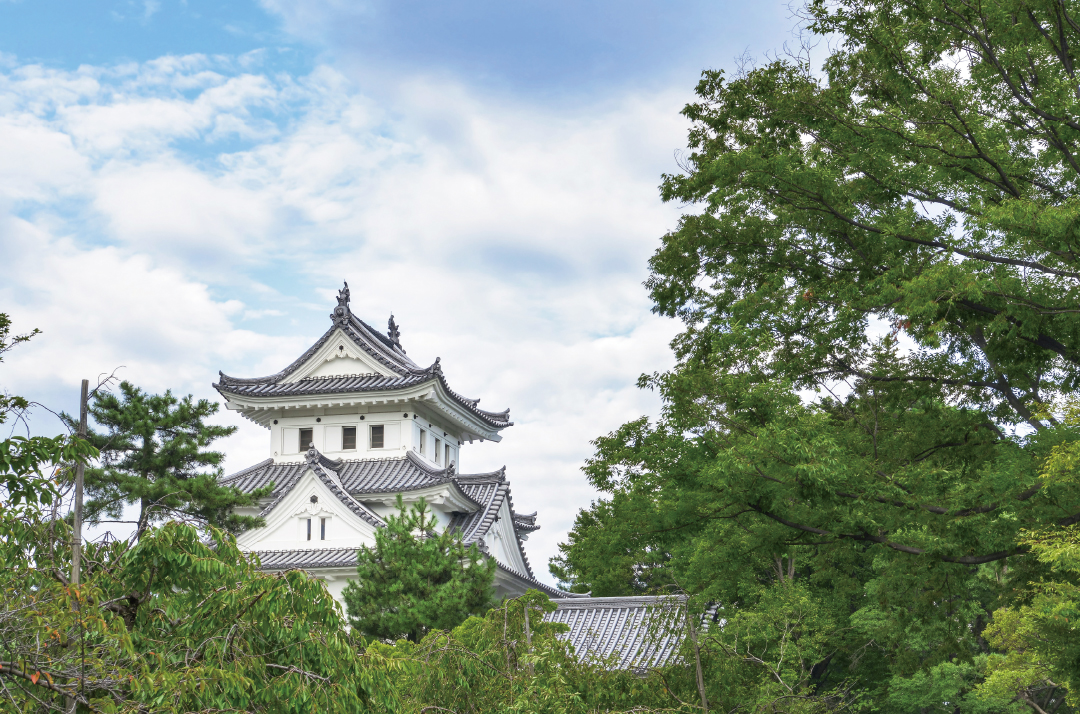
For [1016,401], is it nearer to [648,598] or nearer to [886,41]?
[886,41]

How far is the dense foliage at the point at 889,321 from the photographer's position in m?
9.14

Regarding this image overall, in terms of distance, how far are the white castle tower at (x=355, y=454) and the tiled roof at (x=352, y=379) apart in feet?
0.13

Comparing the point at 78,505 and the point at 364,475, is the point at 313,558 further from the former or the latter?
the point at 78,505

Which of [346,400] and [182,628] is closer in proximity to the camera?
[182,628]

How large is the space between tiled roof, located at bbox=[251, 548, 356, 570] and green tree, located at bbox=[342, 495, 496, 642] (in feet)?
19.9

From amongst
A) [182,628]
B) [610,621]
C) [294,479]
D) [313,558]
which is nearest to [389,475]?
[294,479]

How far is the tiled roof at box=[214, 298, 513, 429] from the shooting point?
2933cm

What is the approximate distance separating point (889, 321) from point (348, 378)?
22.4 meters

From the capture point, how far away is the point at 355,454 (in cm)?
3022

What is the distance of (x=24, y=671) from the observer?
4.15m

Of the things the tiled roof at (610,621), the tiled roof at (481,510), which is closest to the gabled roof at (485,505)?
the tiled roof at (481,510)

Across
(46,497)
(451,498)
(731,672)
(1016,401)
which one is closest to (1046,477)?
(1016,401)

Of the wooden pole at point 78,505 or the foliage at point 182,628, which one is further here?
the wooden pole at point 78,505

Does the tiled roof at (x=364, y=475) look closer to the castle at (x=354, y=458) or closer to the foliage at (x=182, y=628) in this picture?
the castle at (x=354, y=458)
